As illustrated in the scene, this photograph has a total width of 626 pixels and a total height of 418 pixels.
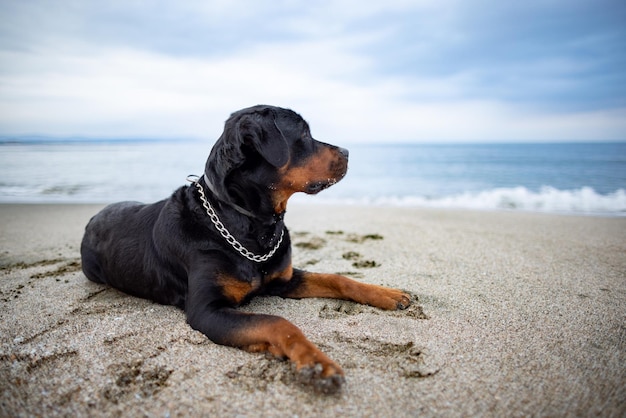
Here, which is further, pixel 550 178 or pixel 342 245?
pixel 550 178

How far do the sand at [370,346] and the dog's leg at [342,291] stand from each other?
0.32 feet

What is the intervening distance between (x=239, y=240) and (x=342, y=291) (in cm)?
108

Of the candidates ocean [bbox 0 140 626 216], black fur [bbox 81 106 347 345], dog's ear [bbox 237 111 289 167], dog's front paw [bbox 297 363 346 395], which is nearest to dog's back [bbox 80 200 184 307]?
black fur [bbox 81 106 347 345]

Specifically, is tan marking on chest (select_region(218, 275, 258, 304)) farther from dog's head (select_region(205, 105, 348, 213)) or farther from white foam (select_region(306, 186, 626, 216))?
white foam (select_region(306, 186, 626, 216))

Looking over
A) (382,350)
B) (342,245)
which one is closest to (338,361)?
(382,350)

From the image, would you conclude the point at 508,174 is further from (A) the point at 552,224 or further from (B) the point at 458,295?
(B) the point at 458,295

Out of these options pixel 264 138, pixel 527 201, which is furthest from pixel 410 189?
pixel 264 138

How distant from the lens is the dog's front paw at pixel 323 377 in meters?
2.10

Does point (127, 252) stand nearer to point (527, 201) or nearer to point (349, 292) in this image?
point (349, 292)

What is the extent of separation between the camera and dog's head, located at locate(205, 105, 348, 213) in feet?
9.48

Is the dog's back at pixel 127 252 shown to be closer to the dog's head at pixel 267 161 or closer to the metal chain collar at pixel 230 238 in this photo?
the metal chain collar at pixel 230 238

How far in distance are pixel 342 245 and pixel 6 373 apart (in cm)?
417

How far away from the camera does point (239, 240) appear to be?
3.02 metres

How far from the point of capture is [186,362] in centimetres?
245
